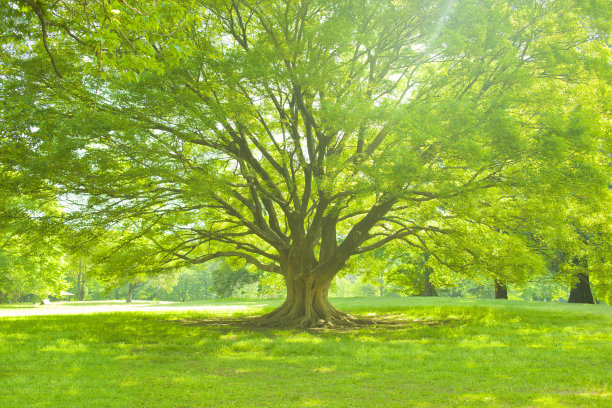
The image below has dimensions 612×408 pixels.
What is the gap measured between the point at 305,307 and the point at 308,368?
889cm

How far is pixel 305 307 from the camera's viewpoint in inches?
682

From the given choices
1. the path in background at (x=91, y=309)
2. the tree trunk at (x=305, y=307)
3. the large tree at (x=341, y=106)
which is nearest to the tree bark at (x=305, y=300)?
the tree trunk at (x=305, y=307)

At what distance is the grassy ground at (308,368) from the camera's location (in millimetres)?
6164

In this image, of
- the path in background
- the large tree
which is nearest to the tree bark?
the large tree

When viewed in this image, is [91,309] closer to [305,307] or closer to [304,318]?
[305,307]

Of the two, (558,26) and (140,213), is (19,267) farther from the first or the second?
(558,26)

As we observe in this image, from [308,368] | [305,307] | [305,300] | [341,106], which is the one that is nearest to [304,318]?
[305,307]

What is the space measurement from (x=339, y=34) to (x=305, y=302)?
10445 mm

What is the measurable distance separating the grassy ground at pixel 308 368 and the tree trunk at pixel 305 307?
2.53 metres

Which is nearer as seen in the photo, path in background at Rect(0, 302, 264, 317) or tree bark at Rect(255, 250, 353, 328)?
tree bark at Rect(255, 250, 353, 328)

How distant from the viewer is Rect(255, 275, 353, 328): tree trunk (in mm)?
17078

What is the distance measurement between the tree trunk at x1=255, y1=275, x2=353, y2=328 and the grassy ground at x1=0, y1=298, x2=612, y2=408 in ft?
8.29

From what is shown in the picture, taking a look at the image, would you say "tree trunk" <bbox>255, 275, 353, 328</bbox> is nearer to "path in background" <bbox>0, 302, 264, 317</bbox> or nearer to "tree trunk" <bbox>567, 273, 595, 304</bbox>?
"path in background" <bbox>0, 302, 264, 317</bbox>

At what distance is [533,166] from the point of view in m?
11.8
